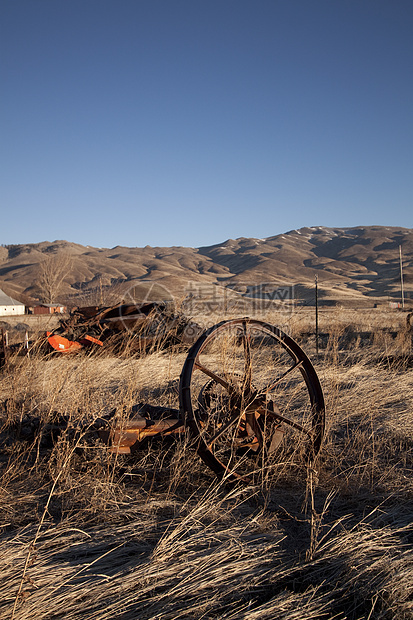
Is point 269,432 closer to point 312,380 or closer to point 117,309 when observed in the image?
point 312,380

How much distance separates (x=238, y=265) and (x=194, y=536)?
377 ft

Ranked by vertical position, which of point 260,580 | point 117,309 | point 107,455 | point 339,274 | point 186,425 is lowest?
point 260,580

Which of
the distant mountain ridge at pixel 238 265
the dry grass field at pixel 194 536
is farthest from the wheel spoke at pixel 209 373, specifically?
the distant mountain ridge at pixel 238 265

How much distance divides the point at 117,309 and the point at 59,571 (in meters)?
7.62

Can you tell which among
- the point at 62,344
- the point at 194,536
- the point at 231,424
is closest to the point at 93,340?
the point at 62,344

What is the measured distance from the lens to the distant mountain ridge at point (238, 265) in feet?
228

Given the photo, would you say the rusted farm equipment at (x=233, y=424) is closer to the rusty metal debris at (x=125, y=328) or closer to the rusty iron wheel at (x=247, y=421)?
the rusty iron wheel at (x=247, y=421)

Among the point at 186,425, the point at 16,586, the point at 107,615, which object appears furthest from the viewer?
the point at 186,425

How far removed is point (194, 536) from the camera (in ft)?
6.98

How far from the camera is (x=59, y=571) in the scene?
1.85m

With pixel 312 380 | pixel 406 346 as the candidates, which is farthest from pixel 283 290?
pixel 312 380

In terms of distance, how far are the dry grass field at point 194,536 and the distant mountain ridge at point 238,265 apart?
46041 millimetres

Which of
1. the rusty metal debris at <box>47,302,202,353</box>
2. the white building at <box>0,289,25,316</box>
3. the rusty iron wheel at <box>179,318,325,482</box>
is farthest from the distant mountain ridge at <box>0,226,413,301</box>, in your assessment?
the rusty iron wheel at <box>179,318,325,482</box>

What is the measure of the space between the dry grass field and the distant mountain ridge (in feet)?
151
